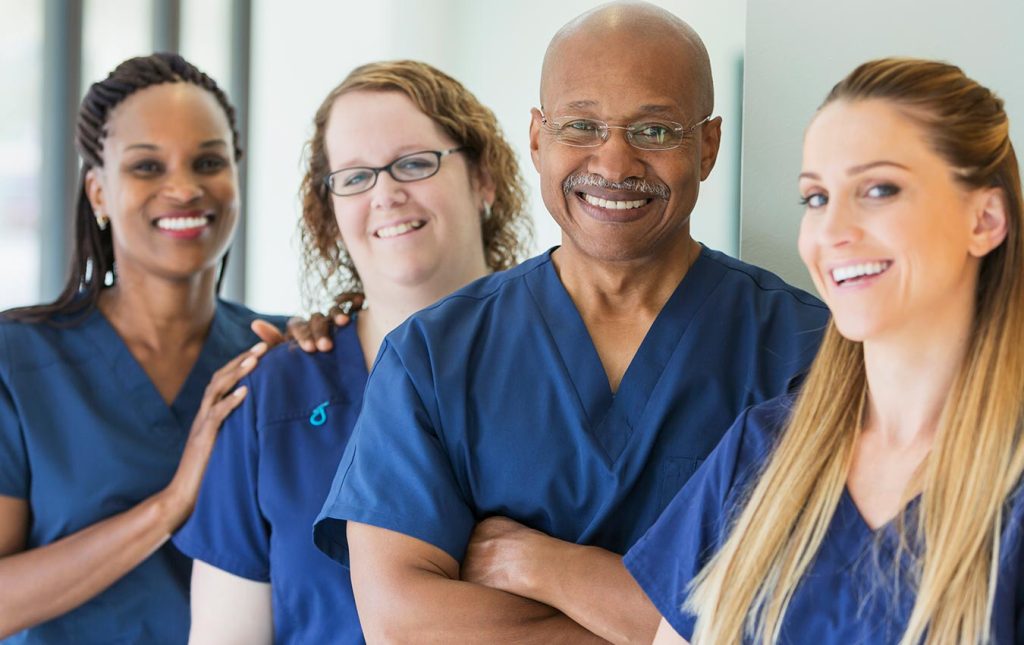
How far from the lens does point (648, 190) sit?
1614 mm

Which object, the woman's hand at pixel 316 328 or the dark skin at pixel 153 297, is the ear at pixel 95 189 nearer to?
the dark skin at pixel 153 297

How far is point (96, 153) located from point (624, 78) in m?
1.15

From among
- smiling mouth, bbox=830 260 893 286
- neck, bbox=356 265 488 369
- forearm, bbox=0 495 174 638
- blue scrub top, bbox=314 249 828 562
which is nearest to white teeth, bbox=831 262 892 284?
smiling mouth, bbox=830 260 893 286

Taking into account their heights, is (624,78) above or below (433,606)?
above

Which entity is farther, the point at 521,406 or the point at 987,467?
the point at 521,406

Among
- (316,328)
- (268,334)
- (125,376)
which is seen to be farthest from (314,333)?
(125,376)

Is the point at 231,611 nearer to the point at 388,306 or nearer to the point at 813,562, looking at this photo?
the point at 388,306

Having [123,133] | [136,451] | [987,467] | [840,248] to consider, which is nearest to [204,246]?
[123,133]

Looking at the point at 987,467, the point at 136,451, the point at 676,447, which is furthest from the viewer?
the point at 136,451

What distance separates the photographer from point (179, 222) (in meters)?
2.27

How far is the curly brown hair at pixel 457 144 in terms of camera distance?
2080 millimetres

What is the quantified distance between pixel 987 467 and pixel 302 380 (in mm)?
1102

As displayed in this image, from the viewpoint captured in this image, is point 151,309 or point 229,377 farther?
point 151,309

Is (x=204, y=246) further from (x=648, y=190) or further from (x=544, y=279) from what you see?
(x=648, y=190)
